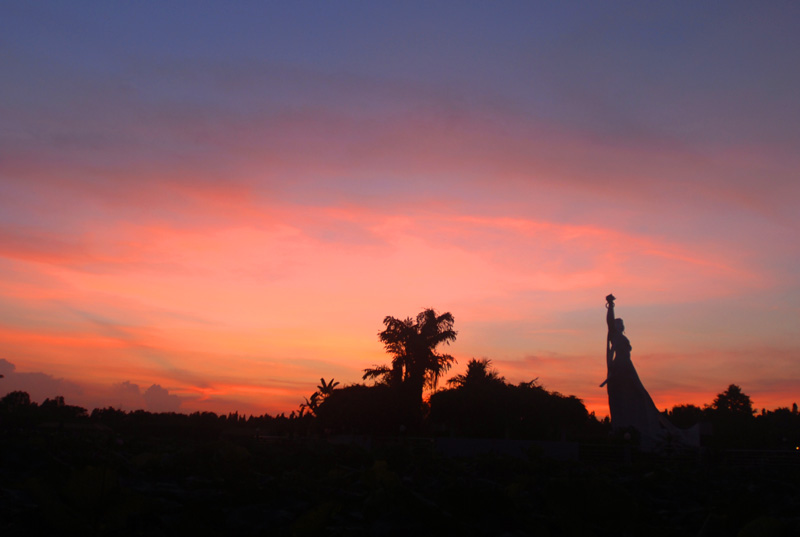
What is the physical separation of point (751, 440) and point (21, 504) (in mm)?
46219

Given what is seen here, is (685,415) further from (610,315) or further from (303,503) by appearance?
(303,503)

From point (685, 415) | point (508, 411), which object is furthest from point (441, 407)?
point (685, 415)

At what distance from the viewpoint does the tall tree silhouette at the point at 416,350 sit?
4466 centimetres

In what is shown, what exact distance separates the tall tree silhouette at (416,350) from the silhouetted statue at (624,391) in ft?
38.7

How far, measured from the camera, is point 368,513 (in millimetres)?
1941

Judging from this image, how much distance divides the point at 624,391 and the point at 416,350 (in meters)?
14.4

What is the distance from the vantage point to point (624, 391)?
3759 centimetres

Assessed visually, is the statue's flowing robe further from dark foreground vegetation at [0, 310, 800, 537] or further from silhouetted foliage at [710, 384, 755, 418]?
silhouetted foliage at [710, 384, 755, 418]

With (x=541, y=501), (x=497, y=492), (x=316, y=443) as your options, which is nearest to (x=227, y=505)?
(x=497, y=492)

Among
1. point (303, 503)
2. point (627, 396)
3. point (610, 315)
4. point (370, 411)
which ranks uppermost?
point (610, 315)

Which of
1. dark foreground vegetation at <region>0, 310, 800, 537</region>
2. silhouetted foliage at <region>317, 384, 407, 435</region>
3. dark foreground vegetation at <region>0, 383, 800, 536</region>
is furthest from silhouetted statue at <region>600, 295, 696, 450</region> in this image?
dark foreground vegetation at <region>0, 383, 800, 536</region>

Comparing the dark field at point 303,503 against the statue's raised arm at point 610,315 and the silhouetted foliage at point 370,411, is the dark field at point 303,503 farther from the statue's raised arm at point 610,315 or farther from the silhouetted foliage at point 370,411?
the silhouetted foliage at point 370,411

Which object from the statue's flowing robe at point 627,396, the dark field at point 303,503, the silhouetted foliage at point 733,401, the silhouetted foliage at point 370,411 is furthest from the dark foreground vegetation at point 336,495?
the silhouetted foliage at point 733,401

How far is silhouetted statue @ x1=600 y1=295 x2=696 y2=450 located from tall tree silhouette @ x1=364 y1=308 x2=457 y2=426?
38.7ft
